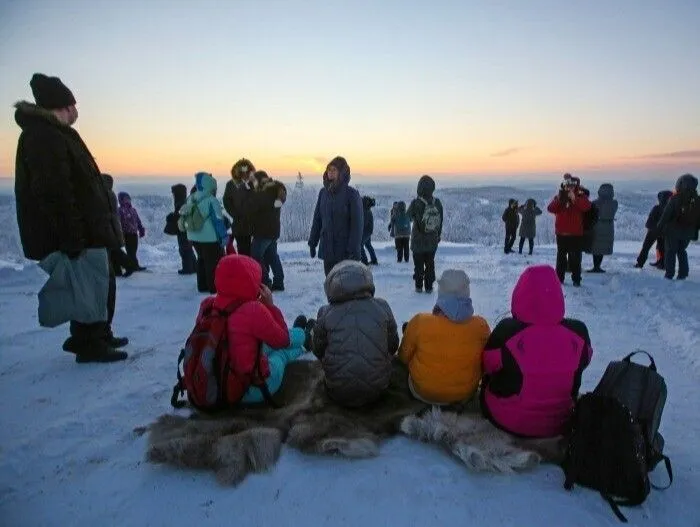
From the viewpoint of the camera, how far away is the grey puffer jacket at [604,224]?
30.5 feet

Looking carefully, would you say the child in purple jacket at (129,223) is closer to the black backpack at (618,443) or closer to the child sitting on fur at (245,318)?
the child sitting on fur at (245,318)

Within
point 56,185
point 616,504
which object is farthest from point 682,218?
point 56,185

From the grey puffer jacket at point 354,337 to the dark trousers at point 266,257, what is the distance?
171 inches

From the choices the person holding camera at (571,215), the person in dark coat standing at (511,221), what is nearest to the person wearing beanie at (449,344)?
the person holding camera at (571,215)

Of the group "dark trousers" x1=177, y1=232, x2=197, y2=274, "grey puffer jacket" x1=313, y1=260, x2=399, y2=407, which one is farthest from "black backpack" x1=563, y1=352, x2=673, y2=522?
"dark trousers" x1=177, y1=232, x2=197, y2=274

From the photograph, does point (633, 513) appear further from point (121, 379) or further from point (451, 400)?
point (121, 379)

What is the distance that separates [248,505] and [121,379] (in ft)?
7.35

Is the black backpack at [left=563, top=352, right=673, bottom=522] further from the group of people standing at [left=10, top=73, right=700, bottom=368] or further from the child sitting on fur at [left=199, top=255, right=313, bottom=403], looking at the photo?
the group of people standing at [left=10, top=73, right=700, bottom=368]

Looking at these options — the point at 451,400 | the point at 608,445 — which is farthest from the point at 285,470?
the point at 608,445

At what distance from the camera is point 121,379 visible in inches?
162

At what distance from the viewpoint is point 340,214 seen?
5.91 meters

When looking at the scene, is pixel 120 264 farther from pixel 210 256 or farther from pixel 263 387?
pixel 263 387

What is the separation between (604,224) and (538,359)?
777 centimetres

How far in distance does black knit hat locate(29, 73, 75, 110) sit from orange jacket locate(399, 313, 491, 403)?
3573 millimetres
